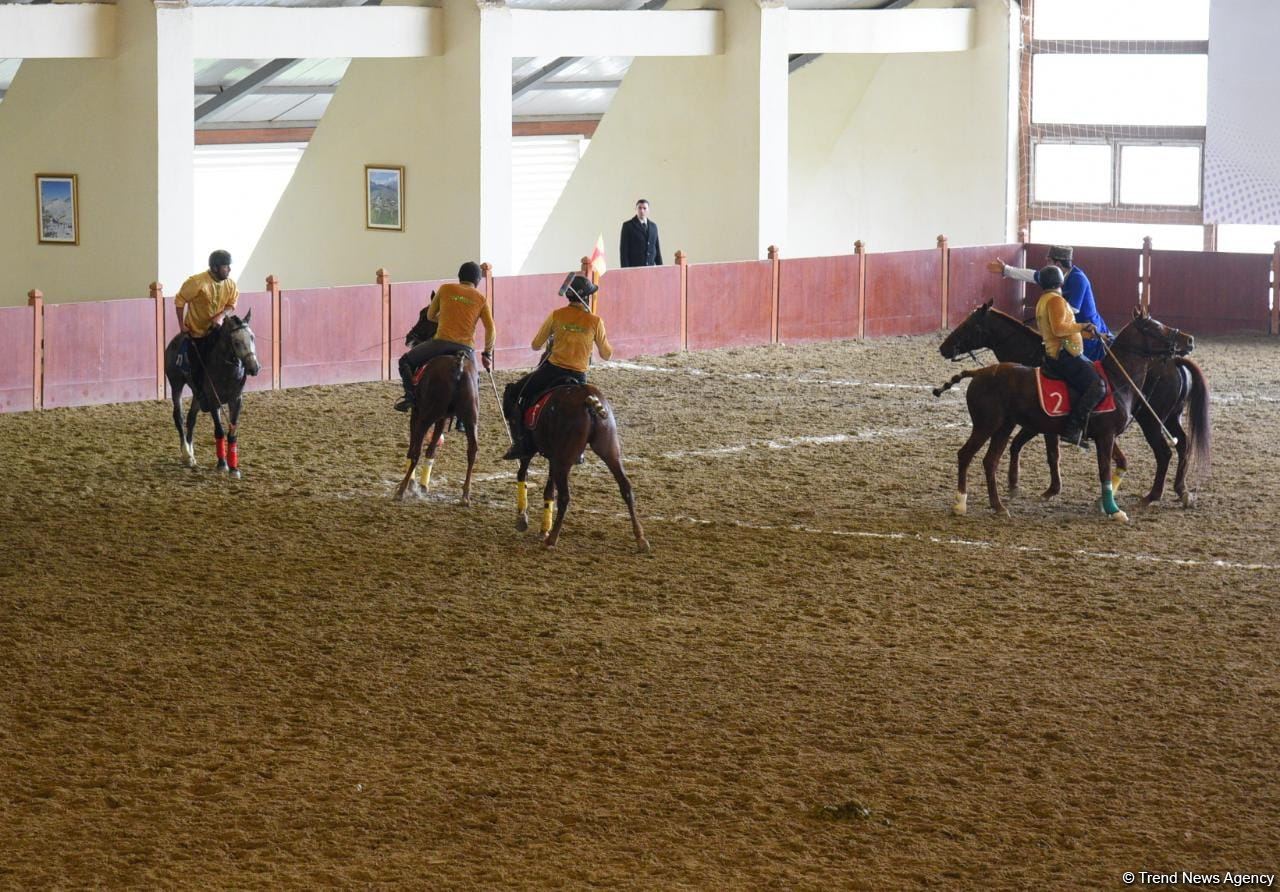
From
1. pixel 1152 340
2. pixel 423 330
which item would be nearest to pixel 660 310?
pixel 423 330

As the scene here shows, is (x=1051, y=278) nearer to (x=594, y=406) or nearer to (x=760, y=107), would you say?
(x=594, y=406)

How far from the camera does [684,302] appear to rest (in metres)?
21.0

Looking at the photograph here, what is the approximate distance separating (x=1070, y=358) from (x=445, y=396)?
427cm

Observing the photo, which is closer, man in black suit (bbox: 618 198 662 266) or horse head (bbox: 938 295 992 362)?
horse head (bbox: 938 295 992 362)

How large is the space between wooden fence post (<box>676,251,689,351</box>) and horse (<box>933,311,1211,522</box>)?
8.76 meters

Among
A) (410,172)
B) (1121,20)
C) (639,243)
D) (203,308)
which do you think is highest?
(1121,20)

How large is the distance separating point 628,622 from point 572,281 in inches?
103

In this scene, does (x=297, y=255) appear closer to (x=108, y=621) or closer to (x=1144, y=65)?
(x=1144, y=65)

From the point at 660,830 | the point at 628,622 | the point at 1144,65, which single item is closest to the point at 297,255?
the point at 1144,65

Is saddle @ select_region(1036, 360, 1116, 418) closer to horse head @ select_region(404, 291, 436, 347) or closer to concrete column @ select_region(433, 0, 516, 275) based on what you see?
horse head @ select_region(404, 291, 436, 347)

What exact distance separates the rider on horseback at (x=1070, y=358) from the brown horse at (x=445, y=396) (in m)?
3.95

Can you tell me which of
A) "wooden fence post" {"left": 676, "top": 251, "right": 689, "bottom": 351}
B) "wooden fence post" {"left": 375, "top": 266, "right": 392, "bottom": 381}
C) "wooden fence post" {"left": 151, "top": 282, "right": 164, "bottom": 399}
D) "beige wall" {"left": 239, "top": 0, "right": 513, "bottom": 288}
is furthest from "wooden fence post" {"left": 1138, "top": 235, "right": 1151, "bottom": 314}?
"wooden fence post" {"left": 151, "top": 282, "right": 164, "bottom": 399}

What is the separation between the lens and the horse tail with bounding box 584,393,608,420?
1098 centimetres

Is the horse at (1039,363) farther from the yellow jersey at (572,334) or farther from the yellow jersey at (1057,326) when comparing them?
the yellow jersey at (572,334)
